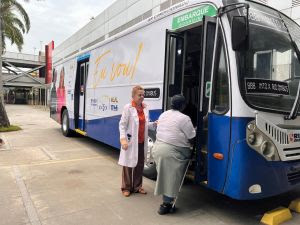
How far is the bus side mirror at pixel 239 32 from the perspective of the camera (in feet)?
12.1

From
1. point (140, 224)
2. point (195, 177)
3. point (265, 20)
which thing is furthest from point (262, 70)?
point (140, 224)

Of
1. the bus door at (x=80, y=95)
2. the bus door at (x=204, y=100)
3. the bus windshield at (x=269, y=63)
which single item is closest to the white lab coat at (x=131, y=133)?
the bus door at (x=204, y=100)

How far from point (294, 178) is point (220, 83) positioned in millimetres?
1687

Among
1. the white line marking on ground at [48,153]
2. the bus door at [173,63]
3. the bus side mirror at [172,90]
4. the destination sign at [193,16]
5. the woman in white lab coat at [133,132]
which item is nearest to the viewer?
the destination sign at [193,16]

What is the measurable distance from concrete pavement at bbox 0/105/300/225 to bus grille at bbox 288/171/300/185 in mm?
546

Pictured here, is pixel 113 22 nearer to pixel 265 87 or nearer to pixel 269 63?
pixel 269 63

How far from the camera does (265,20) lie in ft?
14.3

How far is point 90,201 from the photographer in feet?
15.9

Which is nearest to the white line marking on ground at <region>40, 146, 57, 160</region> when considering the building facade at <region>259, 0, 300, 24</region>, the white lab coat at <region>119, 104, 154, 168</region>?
the white lab coat at <region>119, 104, 154, 168</region>

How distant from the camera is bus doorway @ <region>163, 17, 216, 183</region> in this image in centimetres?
425

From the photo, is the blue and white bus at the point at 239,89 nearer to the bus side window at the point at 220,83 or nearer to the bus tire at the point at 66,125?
the bus side window at the point at 220,83

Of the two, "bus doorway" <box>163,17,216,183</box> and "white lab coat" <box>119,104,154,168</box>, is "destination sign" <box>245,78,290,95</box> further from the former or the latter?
"white lab coat" <box>119,104,154,168</box>

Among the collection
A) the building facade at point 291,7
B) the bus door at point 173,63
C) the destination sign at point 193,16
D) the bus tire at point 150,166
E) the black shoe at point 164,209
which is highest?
the building facade at point 291,7

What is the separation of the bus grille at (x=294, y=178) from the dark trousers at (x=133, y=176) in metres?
2.27
